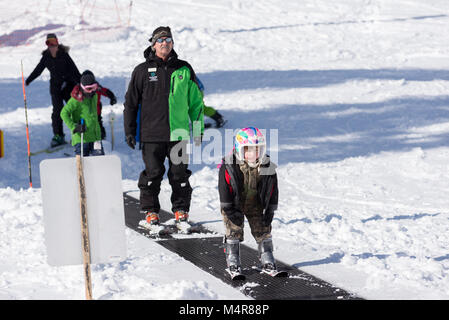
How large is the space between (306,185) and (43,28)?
55.7 feet

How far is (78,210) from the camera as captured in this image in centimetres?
508

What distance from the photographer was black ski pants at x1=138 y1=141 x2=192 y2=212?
7.64 m

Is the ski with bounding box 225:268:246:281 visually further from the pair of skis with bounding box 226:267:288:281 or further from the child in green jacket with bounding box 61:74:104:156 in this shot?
the child in green jacket with bounding box 61:74:104:156

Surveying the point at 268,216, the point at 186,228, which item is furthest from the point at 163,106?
the point at 268,216

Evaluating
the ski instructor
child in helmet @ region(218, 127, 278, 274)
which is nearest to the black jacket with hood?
the ski instructor

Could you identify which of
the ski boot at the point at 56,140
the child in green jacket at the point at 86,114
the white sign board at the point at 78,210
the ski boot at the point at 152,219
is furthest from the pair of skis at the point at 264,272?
the ski boot at the point at 56,140

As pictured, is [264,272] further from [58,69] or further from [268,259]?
[58,69]

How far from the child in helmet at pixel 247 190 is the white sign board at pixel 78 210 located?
1.22 m

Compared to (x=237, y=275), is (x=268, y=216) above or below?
above

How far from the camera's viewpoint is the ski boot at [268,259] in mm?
6270

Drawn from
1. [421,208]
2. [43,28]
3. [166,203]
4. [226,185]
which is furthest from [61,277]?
[43,28]

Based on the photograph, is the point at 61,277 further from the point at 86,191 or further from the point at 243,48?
the point at 243,48

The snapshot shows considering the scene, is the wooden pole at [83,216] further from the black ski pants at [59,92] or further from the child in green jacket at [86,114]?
the black ski pants at [59,92]

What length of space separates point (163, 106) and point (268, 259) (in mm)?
2150
